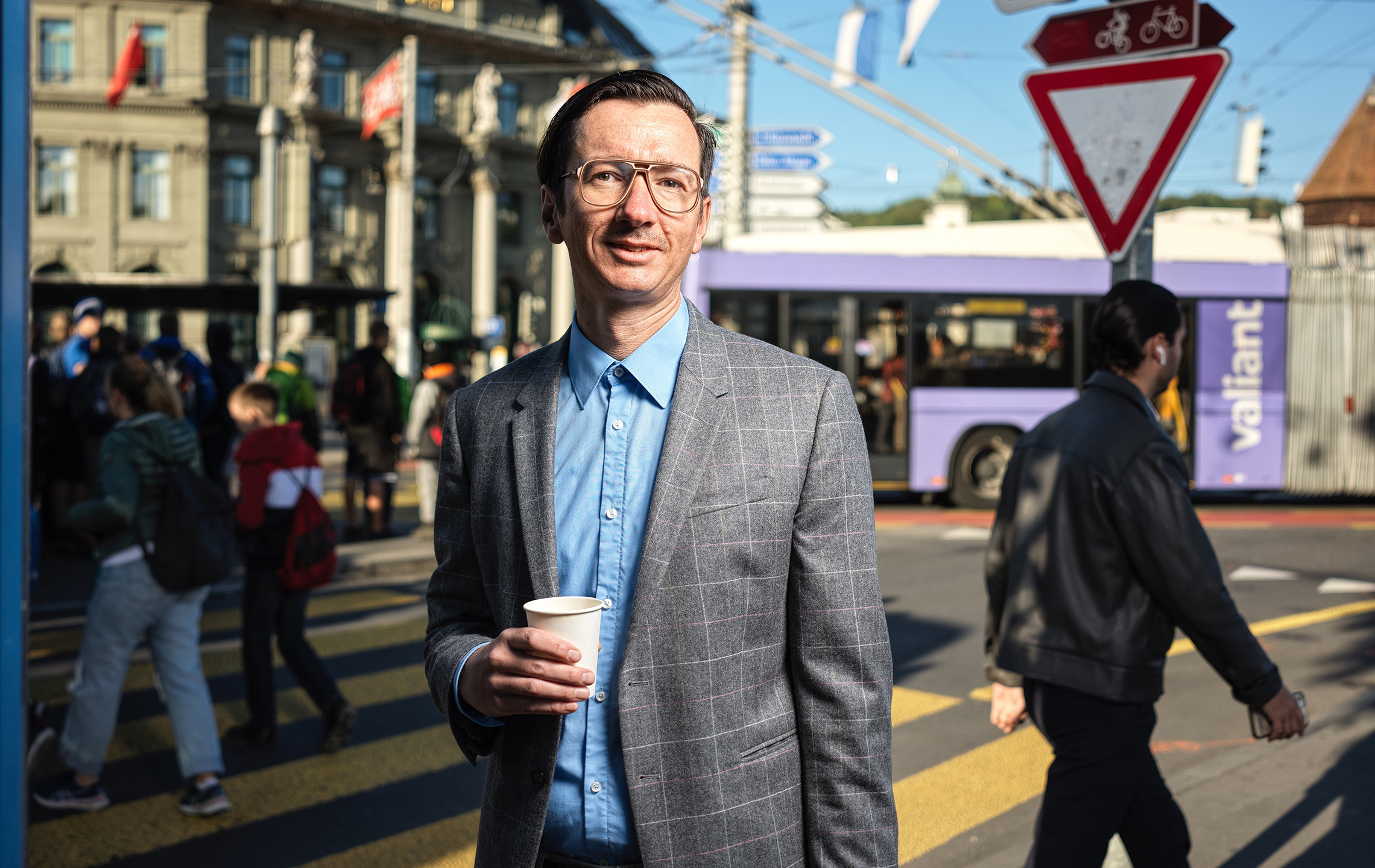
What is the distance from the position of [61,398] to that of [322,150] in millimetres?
32340

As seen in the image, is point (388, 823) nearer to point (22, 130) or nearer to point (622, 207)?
point (22, 130)

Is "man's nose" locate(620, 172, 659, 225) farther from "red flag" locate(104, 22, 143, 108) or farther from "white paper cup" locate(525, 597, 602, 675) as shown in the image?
"red flag" locate(104, 22, 143, 108)

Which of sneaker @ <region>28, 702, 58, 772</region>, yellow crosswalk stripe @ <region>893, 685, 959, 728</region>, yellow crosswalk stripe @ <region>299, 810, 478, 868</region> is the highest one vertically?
sneaker @ <region>28, 702, 58, 772</region>

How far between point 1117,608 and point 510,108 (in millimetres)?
45189

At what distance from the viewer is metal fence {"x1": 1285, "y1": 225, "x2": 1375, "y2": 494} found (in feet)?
48.6

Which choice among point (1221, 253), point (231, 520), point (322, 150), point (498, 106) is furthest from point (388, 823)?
point (498, 106)

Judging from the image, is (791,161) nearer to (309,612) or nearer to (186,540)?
(309,612)

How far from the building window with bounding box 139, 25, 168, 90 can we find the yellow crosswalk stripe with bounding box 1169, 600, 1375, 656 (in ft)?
122

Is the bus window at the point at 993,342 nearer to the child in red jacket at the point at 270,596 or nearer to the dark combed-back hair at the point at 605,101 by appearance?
the child in red jacket at the point at 270,596

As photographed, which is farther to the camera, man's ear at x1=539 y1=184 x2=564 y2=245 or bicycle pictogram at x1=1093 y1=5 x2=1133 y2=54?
bicycle pictogram at x1=1093 y1=5 x2=1133 y2=54

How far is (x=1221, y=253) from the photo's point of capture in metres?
15.3

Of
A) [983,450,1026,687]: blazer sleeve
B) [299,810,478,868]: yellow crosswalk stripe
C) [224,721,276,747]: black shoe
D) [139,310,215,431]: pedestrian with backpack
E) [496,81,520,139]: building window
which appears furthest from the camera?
[496,81,520,139]: building window

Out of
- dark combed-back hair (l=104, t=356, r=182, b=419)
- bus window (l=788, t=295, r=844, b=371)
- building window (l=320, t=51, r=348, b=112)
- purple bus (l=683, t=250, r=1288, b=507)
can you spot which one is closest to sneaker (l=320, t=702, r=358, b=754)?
dark combed-back hair (l=104, t=356, r=182, b=419)

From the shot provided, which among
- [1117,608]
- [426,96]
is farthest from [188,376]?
[426,96]
